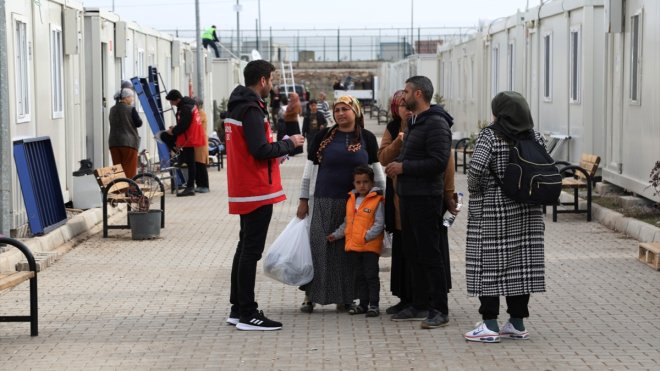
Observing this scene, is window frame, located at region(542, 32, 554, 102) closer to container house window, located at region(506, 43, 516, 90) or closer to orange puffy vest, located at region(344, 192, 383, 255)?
container house window, located at region(506, 43, 516, 90)

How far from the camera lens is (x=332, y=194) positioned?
9484mm

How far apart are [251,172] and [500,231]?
1.74m

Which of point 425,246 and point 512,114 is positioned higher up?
point 512,114

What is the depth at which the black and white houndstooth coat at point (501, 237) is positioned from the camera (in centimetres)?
830

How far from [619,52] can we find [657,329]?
927cm

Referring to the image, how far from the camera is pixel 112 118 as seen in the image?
1827 cm

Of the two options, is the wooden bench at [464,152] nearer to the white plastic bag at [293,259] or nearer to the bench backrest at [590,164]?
the bench backrest at [590,164]

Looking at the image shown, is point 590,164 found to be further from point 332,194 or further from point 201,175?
point 332,194

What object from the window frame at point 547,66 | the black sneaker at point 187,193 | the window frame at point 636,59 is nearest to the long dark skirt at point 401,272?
the window frame at point 636,59

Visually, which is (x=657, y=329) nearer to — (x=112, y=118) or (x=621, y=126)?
(x=621, y=126)

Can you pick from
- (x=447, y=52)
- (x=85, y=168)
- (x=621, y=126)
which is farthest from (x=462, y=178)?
(x=447, y=52)

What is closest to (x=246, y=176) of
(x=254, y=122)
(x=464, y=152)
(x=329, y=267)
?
(x=254, y=122)

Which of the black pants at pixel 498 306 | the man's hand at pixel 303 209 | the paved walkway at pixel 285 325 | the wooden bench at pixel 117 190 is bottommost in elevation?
the paved walkway at pixel 285 325

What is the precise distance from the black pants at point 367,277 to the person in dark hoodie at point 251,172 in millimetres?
785
